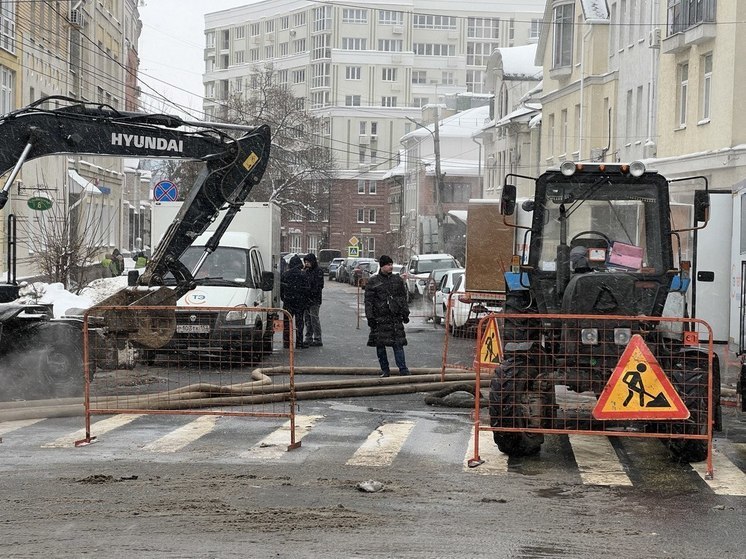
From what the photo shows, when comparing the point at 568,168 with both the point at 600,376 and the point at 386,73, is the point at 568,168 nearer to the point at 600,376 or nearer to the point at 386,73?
the point at 600,376

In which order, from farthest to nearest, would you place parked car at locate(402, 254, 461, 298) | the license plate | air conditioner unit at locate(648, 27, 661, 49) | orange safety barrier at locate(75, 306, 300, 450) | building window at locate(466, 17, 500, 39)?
building window at locate(466, 17, 500, 39) → parked car at locate(402, 254, 461, 298) → air conditioner unit at locate(648, 27, 661, 49) → the license plate → orange safety barrier at locate(75, 306, 300, 450)

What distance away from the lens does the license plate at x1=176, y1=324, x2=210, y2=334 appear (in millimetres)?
14336

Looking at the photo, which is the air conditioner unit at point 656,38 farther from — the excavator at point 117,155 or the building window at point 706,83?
the excavator at point 117,155

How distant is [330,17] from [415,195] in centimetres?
3443

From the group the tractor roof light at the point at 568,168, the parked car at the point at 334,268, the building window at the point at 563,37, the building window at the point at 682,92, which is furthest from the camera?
the parked car at the point at 334,268

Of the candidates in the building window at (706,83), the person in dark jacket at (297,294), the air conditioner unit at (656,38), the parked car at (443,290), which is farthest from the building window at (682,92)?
the person in dark jacket at (297,294)

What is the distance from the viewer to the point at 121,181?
57250 millimetres

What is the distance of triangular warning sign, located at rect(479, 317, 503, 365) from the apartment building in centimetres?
9905

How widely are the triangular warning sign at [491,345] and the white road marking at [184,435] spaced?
10.5 ft

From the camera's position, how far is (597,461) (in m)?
10.8

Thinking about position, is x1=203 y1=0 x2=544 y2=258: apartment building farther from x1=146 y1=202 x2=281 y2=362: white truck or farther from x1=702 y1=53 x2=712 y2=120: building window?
x1=146 y1=202 x2=281 y2=362: white truck

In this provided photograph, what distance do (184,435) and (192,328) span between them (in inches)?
92.8

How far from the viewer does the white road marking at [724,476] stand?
9.58 meters

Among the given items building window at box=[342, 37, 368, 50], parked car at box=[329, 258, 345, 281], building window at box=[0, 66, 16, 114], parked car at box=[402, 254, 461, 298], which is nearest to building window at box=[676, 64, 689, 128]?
parked car at box=[402, 254, 461, 298]
